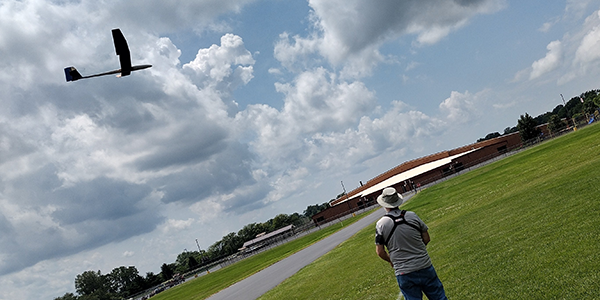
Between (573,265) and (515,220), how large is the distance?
21.4 feet

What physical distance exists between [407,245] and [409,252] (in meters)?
0.11

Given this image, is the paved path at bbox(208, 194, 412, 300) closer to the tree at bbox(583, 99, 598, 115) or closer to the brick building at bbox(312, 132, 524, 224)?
the brick building at bbox(312, 132, 524, 224)

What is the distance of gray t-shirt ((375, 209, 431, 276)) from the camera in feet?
20.8

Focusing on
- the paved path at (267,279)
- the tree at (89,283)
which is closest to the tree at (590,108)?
the paved path at (267,279)

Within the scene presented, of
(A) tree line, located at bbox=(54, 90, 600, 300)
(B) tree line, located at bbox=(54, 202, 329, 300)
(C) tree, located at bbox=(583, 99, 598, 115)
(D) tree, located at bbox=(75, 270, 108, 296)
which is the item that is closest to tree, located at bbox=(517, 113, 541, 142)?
(A) tree line, located at bbox=(54, 90, 600, 300)

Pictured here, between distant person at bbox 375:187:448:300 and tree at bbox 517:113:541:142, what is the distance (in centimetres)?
11723

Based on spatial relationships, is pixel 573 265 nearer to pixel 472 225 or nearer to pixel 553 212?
pixel 553 212

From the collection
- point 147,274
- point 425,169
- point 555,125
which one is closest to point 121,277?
point 147,274

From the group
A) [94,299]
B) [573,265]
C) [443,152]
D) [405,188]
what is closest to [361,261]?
[573,265]

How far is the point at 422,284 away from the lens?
635 cm

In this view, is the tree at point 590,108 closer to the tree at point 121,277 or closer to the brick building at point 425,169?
the brick building at point 425,169

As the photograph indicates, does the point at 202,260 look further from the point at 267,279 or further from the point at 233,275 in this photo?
the point at 267,279

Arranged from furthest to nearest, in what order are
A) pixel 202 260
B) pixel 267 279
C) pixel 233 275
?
pixel 202 260 < pixel 233 275 < pixel 267 279

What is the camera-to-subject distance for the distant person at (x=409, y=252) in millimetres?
6348
